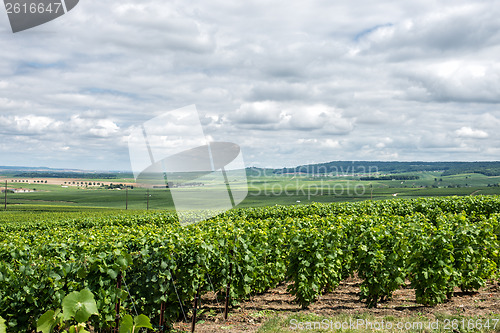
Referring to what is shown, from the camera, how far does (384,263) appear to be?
25.5ft

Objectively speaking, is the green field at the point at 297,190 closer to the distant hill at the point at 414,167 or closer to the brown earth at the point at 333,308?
the distant hill at the point at 414,167

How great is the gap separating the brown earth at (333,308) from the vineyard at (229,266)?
0.24m

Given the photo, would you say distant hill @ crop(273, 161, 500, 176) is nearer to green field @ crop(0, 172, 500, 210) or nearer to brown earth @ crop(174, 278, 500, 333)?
green field @ crop(0, 172, 500, 210)

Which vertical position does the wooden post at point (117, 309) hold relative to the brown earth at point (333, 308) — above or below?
above

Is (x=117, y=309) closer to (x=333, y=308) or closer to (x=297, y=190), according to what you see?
(x=333, y=308)

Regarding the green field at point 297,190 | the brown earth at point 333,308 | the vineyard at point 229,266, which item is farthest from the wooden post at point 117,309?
the green field at point 297,190

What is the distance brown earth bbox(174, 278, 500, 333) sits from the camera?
23.2 ft

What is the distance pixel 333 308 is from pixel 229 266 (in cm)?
246

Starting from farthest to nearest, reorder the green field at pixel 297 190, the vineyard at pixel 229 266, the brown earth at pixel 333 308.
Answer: the green field at pixel 297 190 → the brown earth at pixel 333 308 → the vineyard at pixel 229 266

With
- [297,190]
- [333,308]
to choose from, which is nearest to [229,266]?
[333,308]

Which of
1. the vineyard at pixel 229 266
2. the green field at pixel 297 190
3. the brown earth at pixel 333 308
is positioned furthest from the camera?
the green field at pixel 297 190

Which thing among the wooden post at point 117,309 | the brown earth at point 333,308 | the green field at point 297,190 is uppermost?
the wooden post at point 117,309

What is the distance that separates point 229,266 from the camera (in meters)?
7.61

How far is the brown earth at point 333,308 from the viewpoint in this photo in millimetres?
7078
